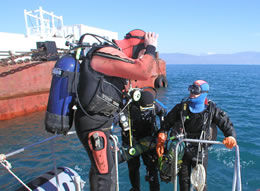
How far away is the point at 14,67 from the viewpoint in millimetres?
8578

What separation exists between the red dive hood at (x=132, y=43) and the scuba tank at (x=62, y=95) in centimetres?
52

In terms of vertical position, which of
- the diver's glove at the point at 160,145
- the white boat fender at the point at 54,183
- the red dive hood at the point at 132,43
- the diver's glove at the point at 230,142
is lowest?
the white boat fender at the point at 54,183

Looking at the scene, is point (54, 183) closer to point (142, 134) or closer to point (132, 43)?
point (142, 134)

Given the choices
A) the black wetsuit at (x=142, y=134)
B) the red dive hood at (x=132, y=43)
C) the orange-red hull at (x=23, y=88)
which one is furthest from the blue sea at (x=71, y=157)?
the red dive hood at (x=132, y=43)

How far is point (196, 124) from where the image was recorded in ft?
11.1

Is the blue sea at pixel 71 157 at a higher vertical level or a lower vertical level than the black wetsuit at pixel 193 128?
lower

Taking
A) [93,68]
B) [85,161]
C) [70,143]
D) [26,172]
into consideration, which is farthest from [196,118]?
[70,143]

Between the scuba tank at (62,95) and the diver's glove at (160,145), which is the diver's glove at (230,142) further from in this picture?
the scuba tank at (62,95)

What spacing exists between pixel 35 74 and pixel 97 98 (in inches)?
338

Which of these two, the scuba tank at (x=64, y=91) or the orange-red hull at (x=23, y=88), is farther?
the orange-red hull at (x=23, y=88)

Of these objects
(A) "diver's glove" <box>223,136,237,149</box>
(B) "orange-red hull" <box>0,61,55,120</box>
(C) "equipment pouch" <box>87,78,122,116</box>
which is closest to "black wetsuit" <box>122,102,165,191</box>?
(A) "diver's glove" <box>223,136,237,149</box>

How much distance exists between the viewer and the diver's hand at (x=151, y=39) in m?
1.93

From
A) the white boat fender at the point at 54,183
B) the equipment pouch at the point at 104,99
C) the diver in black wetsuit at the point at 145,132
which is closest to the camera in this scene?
the equipment pouch at the point at 104,99

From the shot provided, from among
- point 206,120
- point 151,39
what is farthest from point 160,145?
point 151,39
